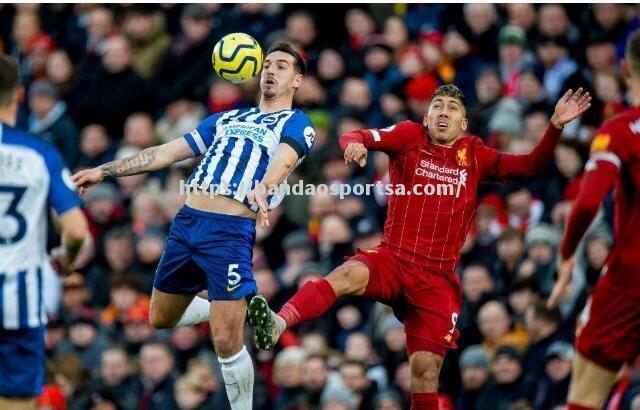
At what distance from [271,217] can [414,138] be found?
4814mm

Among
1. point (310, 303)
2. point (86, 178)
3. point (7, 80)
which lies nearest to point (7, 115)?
point (7, 80)

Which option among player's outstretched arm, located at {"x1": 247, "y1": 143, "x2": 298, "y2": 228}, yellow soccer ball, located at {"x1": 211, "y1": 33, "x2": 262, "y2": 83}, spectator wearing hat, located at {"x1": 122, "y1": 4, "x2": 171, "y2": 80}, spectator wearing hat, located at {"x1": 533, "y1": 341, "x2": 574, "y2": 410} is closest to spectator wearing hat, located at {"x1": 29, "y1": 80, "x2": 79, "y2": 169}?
spectator wearing hat, located at {"x1": 122, "y1": 4, "x2": 171, "y2": 80}

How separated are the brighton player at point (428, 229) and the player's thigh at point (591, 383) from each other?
1.68 meters

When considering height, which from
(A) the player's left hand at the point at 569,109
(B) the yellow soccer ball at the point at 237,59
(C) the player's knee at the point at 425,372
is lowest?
(C) the player's knee at the point at 425,372

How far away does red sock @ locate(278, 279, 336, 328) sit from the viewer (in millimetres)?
10273

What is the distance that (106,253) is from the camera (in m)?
16.0

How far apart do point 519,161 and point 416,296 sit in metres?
1.22

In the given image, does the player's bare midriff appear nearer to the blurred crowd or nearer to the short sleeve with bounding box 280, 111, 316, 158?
the short sleeve with bounding box 280, 111, 316, 158

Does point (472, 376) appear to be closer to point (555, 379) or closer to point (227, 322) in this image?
point (555, 379)

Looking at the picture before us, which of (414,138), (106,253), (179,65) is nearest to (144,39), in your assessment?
(179,65)

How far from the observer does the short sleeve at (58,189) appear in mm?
8656

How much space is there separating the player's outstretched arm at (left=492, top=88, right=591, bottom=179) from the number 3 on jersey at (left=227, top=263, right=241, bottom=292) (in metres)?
2.06

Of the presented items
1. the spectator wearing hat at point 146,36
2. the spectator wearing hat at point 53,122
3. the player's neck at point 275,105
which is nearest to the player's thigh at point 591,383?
the player's neck at point 275,105

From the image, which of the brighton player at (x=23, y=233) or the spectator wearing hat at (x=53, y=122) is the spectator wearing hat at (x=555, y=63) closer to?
the spectator wearing hat at (x=53, y=122)
